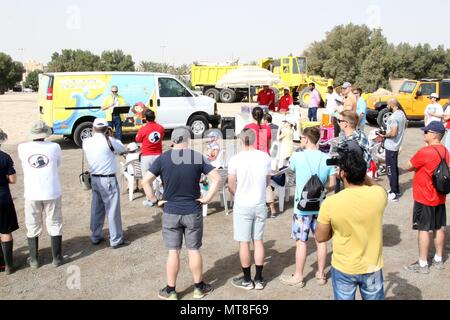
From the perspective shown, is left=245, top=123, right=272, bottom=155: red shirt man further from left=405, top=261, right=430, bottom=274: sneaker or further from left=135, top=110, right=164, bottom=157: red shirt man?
left=405, top=261, right=430, bottom=274: sneaker

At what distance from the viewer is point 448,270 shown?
476cm

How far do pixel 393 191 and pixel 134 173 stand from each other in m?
4.59

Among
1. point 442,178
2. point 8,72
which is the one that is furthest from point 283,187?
point 8,72

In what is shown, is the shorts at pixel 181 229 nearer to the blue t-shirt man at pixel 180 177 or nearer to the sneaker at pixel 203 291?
the blue t-shirt man at pixel 180 177

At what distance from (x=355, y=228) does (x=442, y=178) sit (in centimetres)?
218

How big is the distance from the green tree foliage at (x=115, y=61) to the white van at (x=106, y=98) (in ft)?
155

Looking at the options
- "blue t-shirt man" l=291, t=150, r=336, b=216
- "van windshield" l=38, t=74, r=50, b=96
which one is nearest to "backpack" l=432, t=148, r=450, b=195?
"blue t-shirt man" l=291, t=150, r=336, b=216

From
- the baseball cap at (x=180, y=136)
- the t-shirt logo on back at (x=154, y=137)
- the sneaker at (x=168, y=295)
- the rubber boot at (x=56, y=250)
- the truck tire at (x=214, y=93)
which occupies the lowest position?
the sneaker at (x=168, y=295)

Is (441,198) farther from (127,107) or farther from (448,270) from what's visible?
(127,107)

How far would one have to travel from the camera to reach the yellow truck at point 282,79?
22880 mm

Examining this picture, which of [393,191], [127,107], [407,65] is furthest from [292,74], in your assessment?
[407,65]

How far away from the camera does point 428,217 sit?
4617mm

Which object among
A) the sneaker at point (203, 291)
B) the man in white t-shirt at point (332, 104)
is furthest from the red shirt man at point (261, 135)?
the man in white t-shirt at point (332, 104)

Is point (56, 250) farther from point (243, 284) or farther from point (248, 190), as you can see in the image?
point (248, 190)
